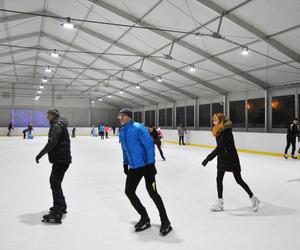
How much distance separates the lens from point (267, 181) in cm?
673

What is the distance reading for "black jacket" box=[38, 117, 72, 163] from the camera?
3.77 metres

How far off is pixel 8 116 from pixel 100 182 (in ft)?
94.1

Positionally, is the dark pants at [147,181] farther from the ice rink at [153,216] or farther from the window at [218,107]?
the window at [218,107]

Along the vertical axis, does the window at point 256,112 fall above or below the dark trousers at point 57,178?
above

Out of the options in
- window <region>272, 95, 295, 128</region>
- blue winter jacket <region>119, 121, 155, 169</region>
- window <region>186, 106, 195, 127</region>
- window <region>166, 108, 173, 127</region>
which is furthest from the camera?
window <region>166, 108, 173, 127</region>

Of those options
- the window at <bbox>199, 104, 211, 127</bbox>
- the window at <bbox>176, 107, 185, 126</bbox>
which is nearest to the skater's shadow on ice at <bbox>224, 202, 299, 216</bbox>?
the window at <bbox>199, 104, 211, 127</bbox>

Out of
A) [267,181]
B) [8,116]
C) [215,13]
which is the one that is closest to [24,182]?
[267,181]

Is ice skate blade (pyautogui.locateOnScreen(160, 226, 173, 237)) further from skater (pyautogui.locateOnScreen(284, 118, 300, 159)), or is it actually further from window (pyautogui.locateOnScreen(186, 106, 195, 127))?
window (pyautogui.locateOnScreen(186, 106, 195, 127))

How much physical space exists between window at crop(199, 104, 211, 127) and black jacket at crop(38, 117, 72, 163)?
1821 centimetres

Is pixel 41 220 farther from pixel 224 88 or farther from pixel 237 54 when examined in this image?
pixel 224 88

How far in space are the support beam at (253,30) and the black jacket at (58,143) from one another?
7408mm

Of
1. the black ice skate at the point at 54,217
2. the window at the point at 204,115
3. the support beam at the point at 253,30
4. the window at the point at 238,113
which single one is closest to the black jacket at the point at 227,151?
the black ice skate at the point at 54,217

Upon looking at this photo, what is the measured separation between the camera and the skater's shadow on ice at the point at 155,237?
10.5 ft

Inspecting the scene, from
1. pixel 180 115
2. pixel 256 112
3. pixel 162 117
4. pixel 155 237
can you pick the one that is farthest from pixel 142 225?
pixel 162 117
